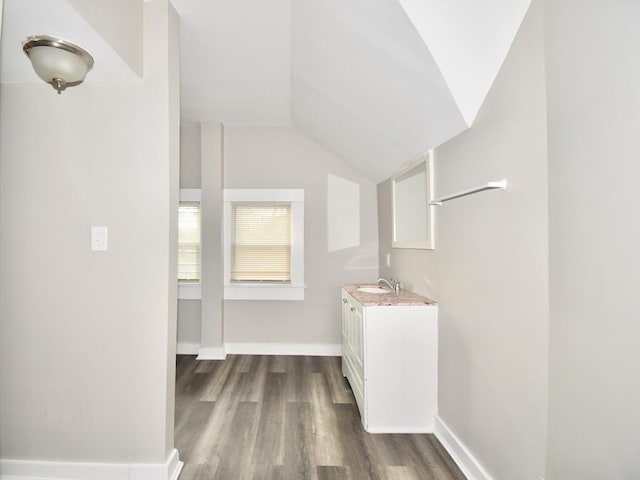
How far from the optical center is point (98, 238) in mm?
1737

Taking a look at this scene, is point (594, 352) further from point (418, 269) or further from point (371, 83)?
point (371, 83)

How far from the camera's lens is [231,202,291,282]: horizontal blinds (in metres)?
3.77

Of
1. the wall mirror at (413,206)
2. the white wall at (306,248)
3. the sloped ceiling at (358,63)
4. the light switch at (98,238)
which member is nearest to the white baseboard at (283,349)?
the white wall at (306,248)

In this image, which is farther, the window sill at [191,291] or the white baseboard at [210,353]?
the window sill at [191,291]

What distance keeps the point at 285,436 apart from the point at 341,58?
250cm

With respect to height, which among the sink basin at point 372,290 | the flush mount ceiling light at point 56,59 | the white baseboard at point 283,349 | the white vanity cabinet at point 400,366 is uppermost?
the flush mount ceiling light at point 56,59

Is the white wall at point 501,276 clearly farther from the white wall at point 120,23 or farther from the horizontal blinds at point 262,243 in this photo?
the horizontal blinds at point 262,243

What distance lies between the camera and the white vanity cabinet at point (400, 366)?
2.16 m

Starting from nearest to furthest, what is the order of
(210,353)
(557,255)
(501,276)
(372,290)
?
(557,255) < (501,276) < (372,290) < (210,353)

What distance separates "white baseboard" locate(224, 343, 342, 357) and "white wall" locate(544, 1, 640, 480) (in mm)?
2626

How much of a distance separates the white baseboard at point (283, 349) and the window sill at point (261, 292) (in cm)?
55

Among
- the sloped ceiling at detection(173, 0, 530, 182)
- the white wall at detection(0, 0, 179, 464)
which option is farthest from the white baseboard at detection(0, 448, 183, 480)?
the sloped ceiling at detection(173, 0, 530, 182)

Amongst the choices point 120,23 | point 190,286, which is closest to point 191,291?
point 190,286

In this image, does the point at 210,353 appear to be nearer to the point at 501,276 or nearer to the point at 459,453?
the point at 459,453
